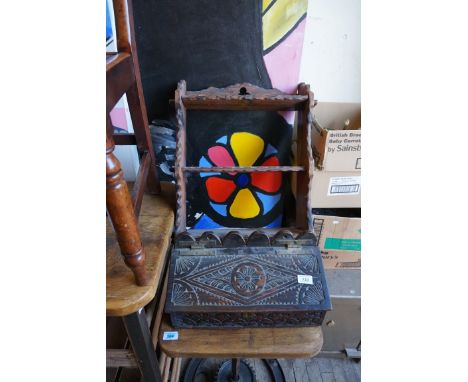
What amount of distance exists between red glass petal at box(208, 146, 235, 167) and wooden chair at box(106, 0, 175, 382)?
27cm

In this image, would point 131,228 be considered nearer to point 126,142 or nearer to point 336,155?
point 126,142

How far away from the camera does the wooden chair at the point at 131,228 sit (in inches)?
22.1

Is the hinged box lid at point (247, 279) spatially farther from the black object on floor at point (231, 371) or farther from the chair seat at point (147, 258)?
the black object on floor at point (231, 371)

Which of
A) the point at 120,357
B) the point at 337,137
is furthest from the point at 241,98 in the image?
the point at 120,357

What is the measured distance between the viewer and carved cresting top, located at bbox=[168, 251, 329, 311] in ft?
2.72

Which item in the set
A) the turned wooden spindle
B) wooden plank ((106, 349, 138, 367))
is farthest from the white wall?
wooden plank ((106, 349, 138, 367))

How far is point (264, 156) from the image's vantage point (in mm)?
1215

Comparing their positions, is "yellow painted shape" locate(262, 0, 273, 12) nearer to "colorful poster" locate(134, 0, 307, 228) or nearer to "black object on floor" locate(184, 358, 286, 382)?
"colorful poster" locate(134, 0, 307, 228)

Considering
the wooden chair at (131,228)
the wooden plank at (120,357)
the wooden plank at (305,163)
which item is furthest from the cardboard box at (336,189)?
the wooden plank at (120,357)

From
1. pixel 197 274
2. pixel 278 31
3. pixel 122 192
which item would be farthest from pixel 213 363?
pixel 278 31

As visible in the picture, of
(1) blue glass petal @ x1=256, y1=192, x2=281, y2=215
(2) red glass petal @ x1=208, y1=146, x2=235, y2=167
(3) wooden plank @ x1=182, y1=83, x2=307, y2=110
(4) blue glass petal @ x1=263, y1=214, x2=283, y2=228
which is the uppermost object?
(3) wooden plank @ x1=182, y1=83, x2=307, y2=110

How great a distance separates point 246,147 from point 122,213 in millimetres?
725

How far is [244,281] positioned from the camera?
88cm
